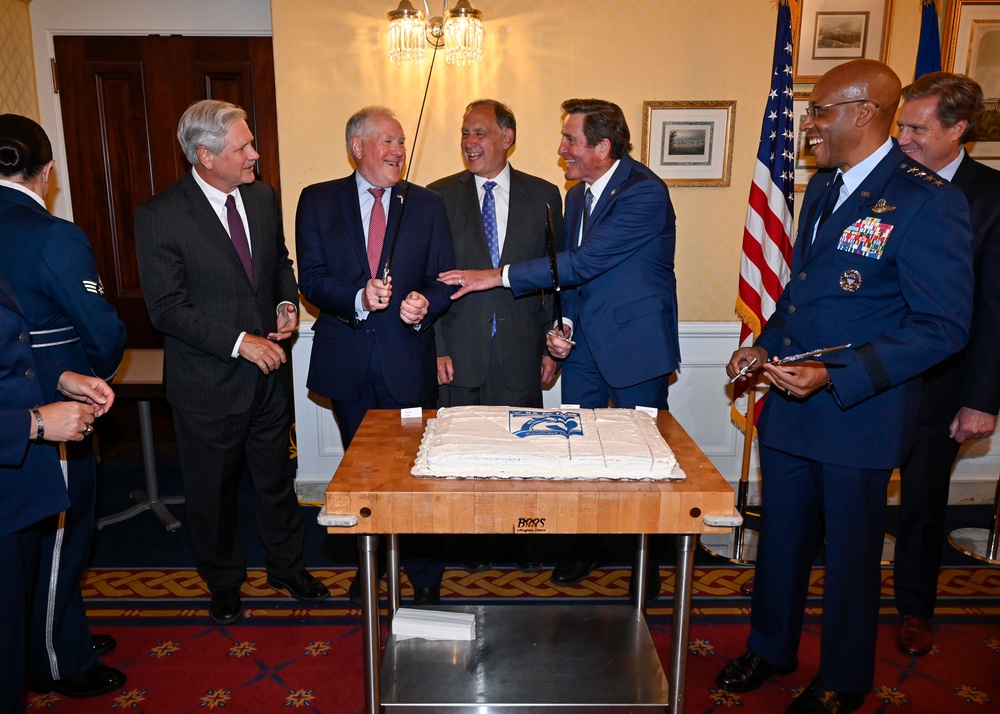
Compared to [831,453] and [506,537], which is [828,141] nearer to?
[831,453]

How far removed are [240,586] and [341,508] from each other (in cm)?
167

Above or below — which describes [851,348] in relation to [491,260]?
below

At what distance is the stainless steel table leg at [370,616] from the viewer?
1976 millimetres

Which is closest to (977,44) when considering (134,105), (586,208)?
(586,208)

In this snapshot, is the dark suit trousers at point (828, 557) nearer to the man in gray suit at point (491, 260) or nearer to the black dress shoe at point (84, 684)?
the man in gray suit at point (491, 260)

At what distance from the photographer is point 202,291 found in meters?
2.89

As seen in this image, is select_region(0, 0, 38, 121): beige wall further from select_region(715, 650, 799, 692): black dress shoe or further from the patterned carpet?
select_region(715, 650, 799, 692): black dress shoe

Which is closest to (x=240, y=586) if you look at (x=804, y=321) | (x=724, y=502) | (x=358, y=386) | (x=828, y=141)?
(x=358, y=386)

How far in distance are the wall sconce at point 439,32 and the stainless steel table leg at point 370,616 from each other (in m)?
2.75

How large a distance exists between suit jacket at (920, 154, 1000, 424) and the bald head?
0.82 meters

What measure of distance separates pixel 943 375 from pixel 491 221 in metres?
1.98

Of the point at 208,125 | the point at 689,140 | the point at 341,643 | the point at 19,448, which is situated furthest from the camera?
the point at 689,140

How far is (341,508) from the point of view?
1.81 metres

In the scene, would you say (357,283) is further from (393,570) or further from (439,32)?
(439,32)
